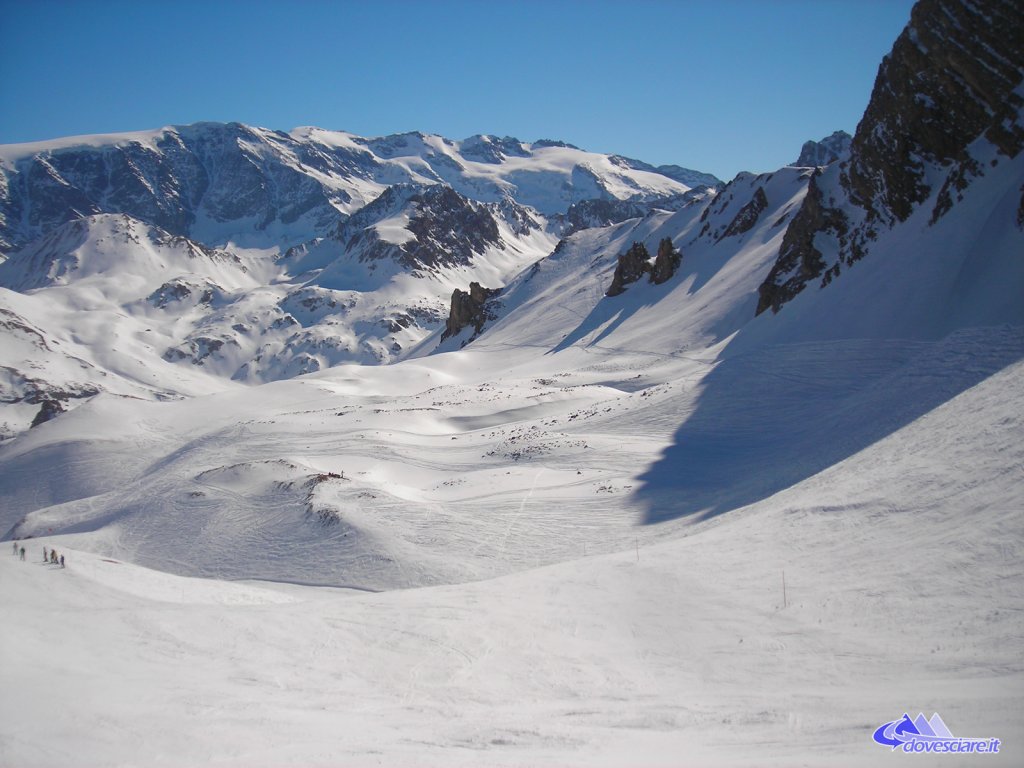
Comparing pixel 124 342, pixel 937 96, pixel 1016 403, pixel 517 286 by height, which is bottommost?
pixel 1016 403

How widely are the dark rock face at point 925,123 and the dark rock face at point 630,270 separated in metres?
33.8

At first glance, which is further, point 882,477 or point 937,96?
point 937,96

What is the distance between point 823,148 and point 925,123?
4506 inches

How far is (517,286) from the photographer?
363 ft

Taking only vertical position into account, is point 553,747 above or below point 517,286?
below

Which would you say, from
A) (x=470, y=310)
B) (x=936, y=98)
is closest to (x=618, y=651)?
(x=936, y=98)

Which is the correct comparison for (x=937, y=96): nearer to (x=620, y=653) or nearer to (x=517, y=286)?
(x=620, y=653)

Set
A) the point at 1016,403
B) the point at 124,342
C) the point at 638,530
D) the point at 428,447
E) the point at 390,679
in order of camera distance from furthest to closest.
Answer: the point at 124,342 → the point at 428,447 → the point at 638,530 → the point at 1016,403 → the point at 390,679

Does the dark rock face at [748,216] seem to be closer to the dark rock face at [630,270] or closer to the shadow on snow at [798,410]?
the dark rock face at [630,270]

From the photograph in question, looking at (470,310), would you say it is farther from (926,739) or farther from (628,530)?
(926,739)

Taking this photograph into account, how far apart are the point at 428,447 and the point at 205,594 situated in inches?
653

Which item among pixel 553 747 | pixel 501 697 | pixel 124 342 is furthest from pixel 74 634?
pixel 124 342

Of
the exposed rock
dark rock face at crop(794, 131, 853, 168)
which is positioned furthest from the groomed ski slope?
dark rock face at crop(794, 131, 853, 168)

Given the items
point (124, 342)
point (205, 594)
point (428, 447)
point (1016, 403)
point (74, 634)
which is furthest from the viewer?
point (124, 342)
